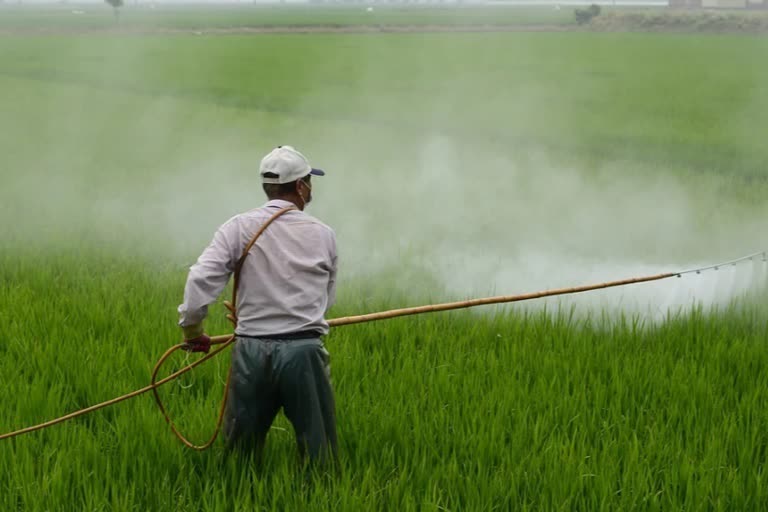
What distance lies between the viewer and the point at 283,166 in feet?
9.48

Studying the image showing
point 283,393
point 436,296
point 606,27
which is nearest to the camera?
point 283,393

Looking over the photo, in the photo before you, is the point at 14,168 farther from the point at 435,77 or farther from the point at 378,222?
the point at 435,77

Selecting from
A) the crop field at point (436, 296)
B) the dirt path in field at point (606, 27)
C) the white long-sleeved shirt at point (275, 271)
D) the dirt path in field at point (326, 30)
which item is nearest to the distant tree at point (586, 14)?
the dirt path in field at point (606, 27)

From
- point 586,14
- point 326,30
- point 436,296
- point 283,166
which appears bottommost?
point 436,296

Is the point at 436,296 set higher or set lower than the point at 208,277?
lower

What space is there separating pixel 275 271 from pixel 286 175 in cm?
29

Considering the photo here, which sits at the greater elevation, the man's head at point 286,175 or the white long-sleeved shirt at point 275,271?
the man's head at point 286,175

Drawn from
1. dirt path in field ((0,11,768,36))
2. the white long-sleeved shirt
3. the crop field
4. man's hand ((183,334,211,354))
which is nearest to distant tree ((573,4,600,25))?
dirt path in field ((0,11,768,36))

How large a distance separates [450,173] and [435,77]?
34.8ft

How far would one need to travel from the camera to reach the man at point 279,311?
282 centimetres

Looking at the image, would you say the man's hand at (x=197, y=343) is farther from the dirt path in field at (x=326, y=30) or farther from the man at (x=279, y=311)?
the dirt path in field at (x=326, y=30)

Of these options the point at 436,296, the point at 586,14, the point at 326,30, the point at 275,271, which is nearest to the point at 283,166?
the point at 275,271

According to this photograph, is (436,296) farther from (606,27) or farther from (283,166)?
(606,27)

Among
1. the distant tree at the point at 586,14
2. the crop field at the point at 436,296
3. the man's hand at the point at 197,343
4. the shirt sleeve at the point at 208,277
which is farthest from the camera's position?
the distant tree at the point at 586,14
